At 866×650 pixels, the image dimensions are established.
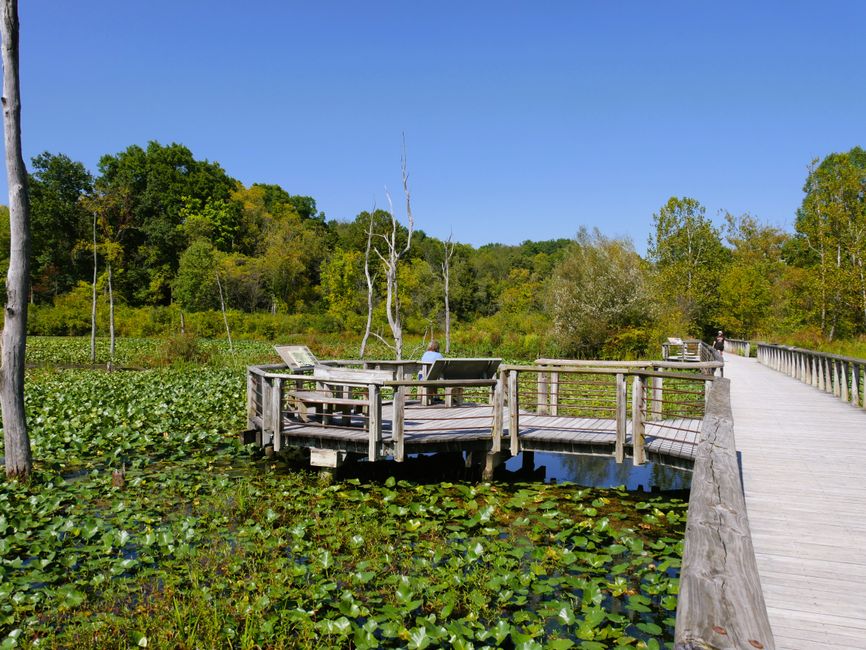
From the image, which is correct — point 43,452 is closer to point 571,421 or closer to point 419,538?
point 419,538

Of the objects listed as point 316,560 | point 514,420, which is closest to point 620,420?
point 514,420

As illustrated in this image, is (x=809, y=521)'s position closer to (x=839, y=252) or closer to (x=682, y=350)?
(x=682, y=350)

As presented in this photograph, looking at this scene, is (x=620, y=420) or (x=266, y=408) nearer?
(x=620, y=420)

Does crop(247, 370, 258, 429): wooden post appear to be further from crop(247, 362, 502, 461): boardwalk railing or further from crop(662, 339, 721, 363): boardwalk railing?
crop(662, 339, 721, 363): boardwalk railing

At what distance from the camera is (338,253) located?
1718 inches

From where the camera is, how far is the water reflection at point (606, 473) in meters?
8.74

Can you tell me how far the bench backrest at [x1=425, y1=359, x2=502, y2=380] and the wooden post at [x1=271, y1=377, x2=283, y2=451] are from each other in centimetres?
202

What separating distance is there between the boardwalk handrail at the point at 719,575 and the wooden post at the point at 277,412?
599 centimetres

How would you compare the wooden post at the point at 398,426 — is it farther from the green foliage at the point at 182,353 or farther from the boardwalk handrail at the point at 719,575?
the green foliage at the point at 182,353

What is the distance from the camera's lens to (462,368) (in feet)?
29.4

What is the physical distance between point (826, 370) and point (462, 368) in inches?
348

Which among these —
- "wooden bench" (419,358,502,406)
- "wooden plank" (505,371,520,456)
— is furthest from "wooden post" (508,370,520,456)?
"wooden bench" (419,358,502,406)

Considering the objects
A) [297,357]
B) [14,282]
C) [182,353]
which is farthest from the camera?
[182,353]

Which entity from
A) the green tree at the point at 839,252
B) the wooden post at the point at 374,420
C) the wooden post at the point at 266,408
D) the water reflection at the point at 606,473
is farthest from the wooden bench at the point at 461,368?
the green tree at the point at 839,252
